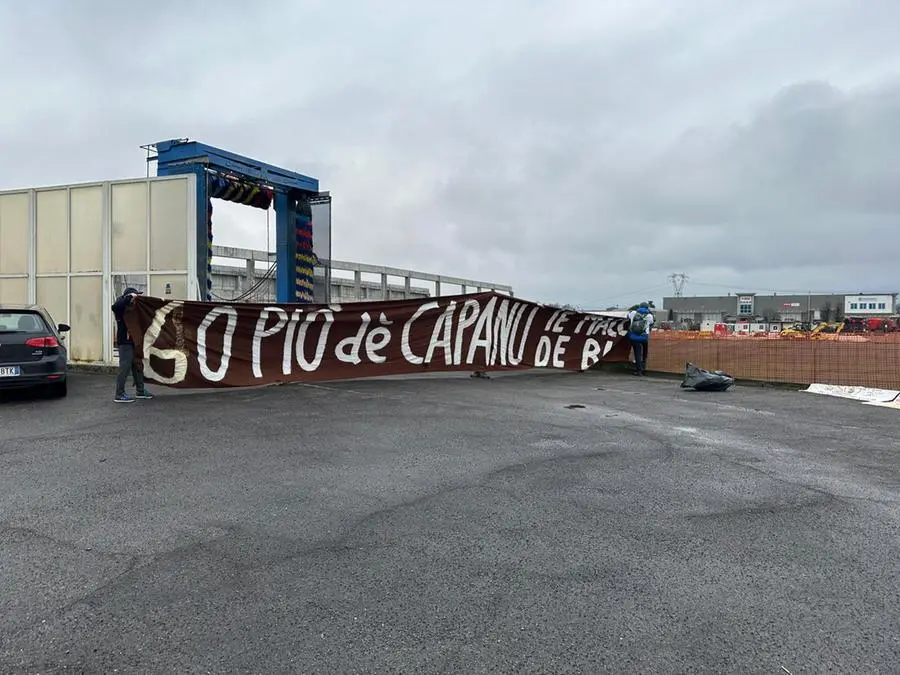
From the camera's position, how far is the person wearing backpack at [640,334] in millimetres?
14688

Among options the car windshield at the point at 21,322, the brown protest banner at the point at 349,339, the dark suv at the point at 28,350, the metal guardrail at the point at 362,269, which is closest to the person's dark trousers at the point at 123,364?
the brown protest banner at the point at 349,339

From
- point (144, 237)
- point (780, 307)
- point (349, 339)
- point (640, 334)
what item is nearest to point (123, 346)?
point (349, 339)

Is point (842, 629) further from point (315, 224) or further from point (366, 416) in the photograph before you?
point (315, 224)

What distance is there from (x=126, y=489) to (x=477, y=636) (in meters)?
3.34

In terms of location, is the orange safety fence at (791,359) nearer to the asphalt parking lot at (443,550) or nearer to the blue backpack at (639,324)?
the blue backpack at (639,324)

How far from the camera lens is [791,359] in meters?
13.6

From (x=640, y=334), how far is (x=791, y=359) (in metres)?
3.33

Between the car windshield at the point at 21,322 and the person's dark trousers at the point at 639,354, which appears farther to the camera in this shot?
the person's dark trousers at the point at 639,354

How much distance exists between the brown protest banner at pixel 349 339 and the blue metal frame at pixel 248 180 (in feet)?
10.1

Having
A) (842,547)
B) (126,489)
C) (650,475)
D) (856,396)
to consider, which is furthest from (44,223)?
(856,396)

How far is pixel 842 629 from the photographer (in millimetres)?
2721

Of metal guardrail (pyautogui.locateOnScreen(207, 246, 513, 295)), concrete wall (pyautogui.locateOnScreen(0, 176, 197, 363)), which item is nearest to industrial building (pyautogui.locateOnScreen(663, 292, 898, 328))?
metal guardrail (pyautogui.locateOnScreen(207, 246, 513, 295))

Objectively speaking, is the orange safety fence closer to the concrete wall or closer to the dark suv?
the concrete wall

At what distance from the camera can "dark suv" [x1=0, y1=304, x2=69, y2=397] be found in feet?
27.8
